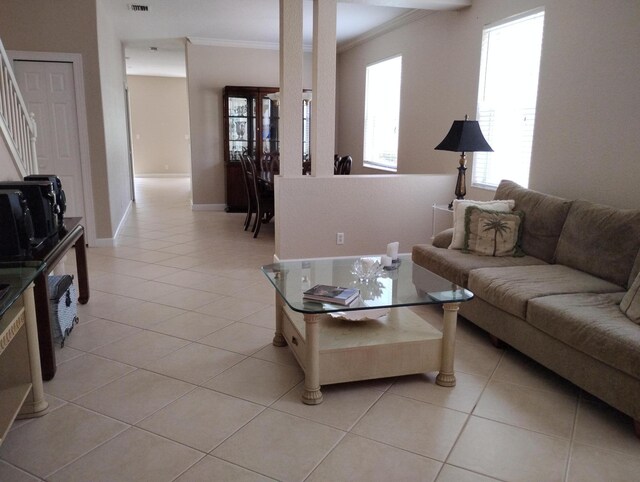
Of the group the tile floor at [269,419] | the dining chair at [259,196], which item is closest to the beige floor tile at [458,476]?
the tile floor at [269,419]

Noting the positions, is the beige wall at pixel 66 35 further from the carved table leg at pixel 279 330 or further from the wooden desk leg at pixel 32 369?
the wooden desk leg at pixel 32 369

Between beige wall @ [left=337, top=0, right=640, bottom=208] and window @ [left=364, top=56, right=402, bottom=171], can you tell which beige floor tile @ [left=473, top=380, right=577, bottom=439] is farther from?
window @ [left=364, top=56, right=402, bottom=171]

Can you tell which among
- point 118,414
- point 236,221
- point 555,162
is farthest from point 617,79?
point 236,221

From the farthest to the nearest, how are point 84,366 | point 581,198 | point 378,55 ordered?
point 378,55, point 581,198, point 84,366

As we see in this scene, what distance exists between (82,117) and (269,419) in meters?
4.32

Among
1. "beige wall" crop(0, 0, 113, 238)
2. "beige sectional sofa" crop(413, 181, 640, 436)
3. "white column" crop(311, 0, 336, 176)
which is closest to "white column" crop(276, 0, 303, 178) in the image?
"white column" crop(311, 0, 336, 176)

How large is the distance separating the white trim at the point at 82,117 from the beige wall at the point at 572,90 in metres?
3.72

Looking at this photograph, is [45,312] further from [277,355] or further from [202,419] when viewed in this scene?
[277,355]

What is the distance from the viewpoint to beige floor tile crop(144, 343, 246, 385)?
2.60 metres

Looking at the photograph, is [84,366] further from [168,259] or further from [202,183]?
[202,183]

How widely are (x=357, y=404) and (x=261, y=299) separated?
5.22 feet

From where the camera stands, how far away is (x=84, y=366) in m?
2.69

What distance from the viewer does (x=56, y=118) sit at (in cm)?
521

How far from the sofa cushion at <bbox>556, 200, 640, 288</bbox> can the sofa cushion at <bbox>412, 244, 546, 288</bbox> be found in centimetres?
25
